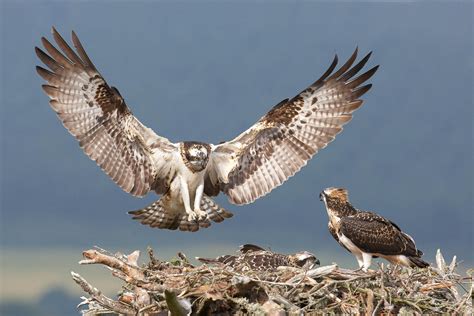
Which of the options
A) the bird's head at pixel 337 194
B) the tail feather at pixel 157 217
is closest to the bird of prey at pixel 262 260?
the bird's head at pixel 337 194

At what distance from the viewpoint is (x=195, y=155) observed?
391 inches

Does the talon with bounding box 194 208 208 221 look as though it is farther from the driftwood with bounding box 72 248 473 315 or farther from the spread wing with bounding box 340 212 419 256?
the driftwood with bounding box 72 248 473 315

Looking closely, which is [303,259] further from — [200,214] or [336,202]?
[200,214]

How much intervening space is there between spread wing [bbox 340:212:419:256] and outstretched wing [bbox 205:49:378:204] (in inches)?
63.5

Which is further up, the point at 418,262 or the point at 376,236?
the point at 376,236

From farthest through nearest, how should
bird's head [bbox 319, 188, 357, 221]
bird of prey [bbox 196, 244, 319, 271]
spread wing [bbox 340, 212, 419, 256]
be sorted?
bird's head [bbox 319, 188, 357, 221], spread wing [bbox 340, 212, 419, 256], bird of prey [bbox 196, 244, 319, 271]

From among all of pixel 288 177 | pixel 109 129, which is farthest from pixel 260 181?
pixel 109 129

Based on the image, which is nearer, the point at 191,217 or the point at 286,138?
the point at 191,217

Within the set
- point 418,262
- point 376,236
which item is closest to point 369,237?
point 376,236

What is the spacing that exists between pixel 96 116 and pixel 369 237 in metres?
3.65

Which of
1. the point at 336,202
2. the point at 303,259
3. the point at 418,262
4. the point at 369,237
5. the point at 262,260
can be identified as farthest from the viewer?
the point at 336,202

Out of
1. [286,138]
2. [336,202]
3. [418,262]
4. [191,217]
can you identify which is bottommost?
[418,262]

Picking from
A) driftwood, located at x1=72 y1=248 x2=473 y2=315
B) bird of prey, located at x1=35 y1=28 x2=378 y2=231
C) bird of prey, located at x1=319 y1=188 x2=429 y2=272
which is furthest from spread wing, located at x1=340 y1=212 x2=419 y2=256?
bird of prey, located at x1=35 y1=28 x2=378 y2=231

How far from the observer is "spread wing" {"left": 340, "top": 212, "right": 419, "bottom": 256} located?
9.23m
